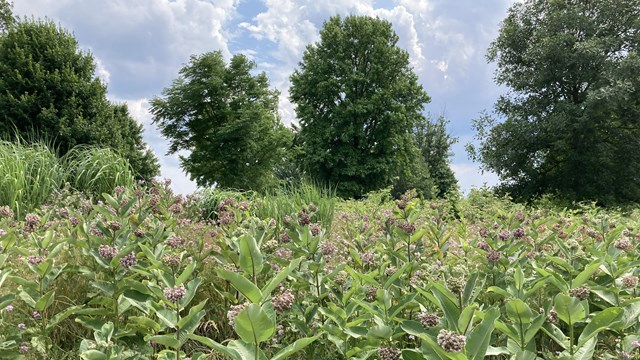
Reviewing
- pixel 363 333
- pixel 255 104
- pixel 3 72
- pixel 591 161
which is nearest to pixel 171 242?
pixel 363 333

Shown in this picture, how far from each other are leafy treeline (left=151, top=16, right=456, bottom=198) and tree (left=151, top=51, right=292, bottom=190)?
0.21ft

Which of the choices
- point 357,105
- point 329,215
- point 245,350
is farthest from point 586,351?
point 357,105

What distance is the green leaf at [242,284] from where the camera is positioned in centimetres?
115

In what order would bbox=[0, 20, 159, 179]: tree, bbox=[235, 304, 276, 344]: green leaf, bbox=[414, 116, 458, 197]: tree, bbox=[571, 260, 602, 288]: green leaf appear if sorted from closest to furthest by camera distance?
bbox=[235, 304, 276, 344]: green leaf
bbox=[571, 260, 602, 288]: green leaf
bbox=[0, 20, 159, 179]: tree
bbox=[414, 116, 458, 197]: tree

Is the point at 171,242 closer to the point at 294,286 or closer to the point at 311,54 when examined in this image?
the point at 294,286

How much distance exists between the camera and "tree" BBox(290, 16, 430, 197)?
84.6 ft

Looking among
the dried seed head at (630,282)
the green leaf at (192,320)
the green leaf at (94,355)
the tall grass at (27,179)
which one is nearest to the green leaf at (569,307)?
the dried seed head at (630,282)

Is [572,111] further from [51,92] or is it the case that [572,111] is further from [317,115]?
[51,92]

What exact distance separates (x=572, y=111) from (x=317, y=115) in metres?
14.1

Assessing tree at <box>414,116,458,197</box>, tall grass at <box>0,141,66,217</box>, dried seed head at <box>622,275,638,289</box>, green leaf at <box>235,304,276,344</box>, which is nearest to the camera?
green leaf at <box>235,304,276,344</box>

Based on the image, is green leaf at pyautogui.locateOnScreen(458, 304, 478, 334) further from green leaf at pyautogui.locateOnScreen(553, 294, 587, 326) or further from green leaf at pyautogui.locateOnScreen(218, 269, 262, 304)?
green leaf at pyautogui.locateOnScreen(218, 269, 262, 304)

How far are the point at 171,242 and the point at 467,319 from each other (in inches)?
62.9

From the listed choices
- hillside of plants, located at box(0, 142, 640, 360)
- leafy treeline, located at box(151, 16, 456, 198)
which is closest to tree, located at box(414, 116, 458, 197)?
leafy treeline, located at box(151, 16, 456, 198)

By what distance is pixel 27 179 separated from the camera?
6.81 meters
